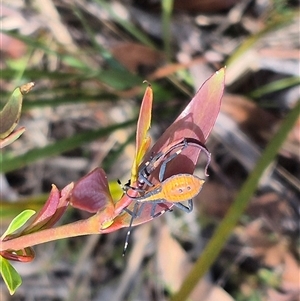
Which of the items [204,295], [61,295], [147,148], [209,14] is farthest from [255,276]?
[147,148]

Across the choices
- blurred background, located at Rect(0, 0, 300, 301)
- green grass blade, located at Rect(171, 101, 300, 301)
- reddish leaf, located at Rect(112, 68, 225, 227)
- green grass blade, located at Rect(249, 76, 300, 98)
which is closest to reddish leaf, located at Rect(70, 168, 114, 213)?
reddish leaf, located at Rect(112, 68, 225, 227)

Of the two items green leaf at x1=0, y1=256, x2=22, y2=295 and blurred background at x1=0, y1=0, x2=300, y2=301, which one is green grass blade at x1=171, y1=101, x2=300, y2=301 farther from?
green leaf at x1=0, y1=256, x2=22, y2=295

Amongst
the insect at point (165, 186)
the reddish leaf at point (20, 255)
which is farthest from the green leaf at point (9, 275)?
the insect at point (165, 186)

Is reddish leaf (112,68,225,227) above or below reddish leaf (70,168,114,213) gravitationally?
above

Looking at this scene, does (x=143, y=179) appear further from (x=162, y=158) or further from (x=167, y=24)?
(x=167, y=24)

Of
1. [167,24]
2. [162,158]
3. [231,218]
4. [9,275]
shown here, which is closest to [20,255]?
[9,275]

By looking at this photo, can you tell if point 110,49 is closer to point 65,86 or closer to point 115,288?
point 65,86
